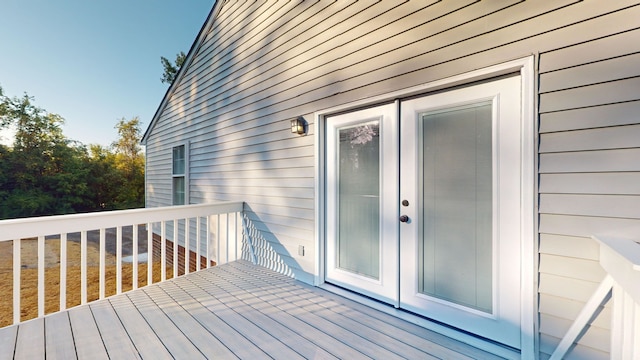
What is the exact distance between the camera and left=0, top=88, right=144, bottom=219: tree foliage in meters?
10.7

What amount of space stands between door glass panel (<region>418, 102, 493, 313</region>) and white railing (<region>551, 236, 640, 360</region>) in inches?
18.2

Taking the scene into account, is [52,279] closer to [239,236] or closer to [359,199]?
[239,236]

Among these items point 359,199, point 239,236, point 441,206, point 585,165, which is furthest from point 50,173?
point 585,165

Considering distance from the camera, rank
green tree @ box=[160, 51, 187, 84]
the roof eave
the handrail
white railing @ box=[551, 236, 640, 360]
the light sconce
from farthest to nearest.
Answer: green tree @ box=[160, 51, 187, 84] → the roof eave → the light sconce → the handrail → white railing @ box=[551, 236, 640, 360]

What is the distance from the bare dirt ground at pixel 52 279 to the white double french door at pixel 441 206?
517 cm

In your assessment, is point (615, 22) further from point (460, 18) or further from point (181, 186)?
point (181, 186)

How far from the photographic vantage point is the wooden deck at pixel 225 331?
1.75m

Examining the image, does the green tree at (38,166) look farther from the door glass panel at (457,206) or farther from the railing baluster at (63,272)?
the door glass panel at (457,206)

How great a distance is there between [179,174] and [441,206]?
6.14 metres

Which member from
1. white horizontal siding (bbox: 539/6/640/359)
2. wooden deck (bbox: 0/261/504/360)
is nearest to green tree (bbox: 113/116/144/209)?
wooden deck (bbox: 0/261/504/360)

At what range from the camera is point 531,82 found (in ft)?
5.28

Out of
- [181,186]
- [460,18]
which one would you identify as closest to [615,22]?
[460,18]

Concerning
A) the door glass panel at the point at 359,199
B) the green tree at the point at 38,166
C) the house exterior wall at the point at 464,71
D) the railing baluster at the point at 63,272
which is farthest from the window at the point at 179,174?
the green tree at the point at 38,166

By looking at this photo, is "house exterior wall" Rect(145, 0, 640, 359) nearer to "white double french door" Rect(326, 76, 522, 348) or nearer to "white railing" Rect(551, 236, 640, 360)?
"white railing" Rect(551, 236, 640, 360)
